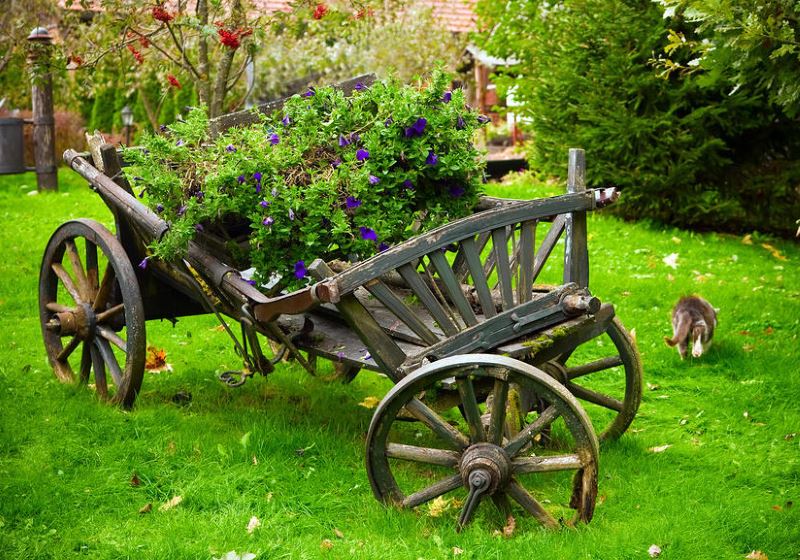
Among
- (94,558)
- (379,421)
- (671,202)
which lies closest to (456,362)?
(379,421)

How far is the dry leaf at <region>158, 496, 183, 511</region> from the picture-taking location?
4066 mm

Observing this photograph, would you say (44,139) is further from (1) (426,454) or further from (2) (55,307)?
(1) (426,454)

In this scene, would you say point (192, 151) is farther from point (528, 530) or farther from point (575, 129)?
point (575, 129)

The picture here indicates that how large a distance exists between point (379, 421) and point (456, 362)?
16.7 inches

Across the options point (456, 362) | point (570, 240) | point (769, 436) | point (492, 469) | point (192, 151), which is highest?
point (192, 151)

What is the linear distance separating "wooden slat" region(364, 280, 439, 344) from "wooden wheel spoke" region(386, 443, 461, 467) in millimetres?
444

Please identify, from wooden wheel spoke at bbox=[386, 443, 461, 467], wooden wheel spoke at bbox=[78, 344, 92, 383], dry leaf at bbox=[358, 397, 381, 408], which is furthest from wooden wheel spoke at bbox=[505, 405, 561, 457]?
wooden wheel spoke at bbox=[78, 344, 92, 383]

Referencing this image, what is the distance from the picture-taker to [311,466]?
4492mm

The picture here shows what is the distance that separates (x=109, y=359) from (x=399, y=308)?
2051 mm

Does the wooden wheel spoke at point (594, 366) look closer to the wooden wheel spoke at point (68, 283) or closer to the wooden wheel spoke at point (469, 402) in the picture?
the wooden wheel spoke at point (469, 402)

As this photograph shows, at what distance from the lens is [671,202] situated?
9906mm

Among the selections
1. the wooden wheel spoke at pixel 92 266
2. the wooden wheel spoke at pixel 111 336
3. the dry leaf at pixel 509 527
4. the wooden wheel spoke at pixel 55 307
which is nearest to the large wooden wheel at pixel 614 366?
the dry leaf at pixel 509 527

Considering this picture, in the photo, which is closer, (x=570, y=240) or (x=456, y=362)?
(x=456, y=362)

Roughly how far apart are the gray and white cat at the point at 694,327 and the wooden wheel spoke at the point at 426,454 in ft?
9.91
